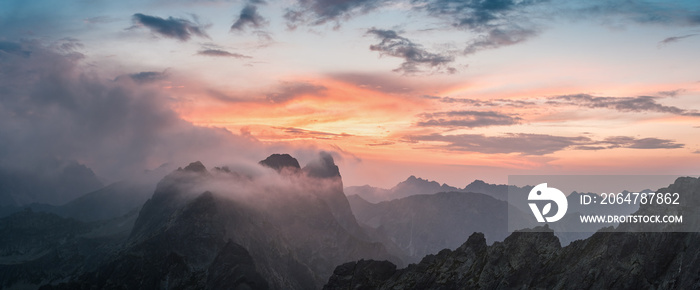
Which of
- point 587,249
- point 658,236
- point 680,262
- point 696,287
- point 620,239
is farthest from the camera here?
point 587,249

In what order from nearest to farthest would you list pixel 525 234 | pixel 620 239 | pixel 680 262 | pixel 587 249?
pixel 680 262, pixel 620 239, pixel 587 249, pixel 525 234

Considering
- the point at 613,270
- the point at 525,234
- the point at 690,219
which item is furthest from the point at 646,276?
the point at 525,234

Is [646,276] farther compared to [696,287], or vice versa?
[646,276]

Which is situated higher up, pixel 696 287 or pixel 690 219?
pixel 690 219

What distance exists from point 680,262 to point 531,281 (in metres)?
53.8

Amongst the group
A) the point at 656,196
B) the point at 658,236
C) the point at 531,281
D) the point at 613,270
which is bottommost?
the point at 531,281

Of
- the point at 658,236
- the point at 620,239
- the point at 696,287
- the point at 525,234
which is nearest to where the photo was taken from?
the point at 696,287

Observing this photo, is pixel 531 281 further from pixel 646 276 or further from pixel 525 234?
pixel 646 276

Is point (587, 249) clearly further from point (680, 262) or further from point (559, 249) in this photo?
point (680, 262)

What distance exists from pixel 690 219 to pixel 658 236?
28.9 feet

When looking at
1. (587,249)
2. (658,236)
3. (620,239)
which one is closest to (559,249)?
(587,249)

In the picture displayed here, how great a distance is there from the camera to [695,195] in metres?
136

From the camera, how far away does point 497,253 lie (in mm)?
195125

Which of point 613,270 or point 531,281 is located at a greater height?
point 613,270
